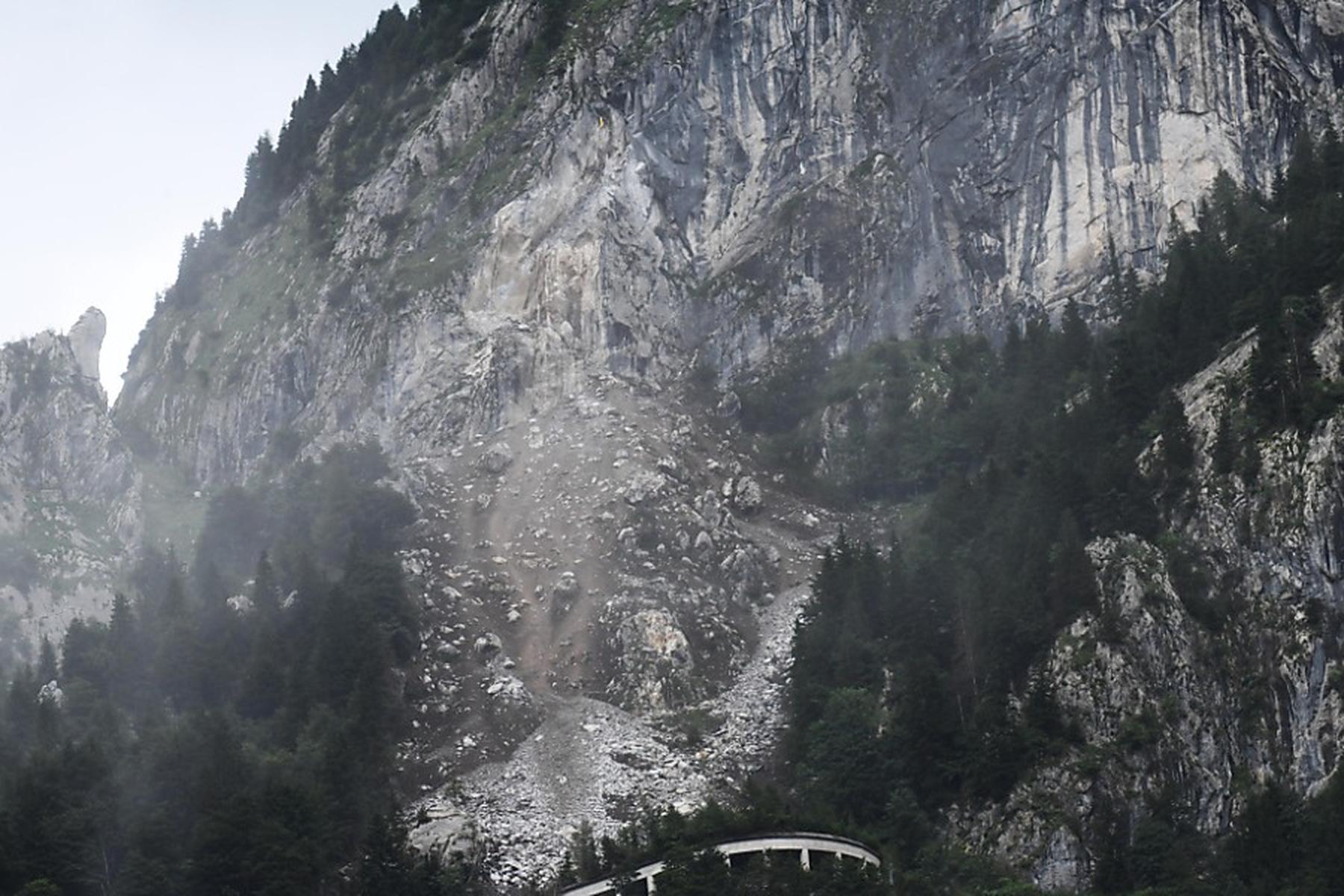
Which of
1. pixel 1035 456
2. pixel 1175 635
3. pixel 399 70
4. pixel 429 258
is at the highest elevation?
pixel 399 70

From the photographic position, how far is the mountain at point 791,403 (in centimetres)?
9094

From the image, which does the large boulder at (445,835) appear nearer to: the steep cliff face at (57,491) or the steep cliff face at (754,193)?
the steep cliff face at (754,193)

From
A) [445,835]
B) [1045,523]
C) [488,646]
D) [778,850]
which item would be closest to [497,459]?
[488,646]

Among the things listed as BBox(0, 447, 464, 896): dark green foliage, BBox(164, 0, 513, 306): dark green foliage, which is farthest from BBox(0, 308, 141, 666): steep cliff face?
BBox(164, 0, 513, 306): dark green foliage

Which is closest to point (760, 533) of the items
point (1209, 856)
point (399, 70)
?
point (1209, 856)

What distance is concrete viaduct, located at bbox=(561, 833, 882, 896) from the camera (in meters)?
83.8

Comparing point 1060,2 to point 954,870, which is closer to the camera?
point 954,870

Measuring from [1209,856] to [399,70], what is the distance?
96.6 meters

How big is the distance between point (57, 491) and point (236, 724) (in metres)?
47.1

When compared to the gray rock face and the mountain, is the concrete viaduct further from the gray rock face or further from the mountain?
the gray rock face

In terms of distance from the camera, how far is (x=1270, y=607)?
90250 mm

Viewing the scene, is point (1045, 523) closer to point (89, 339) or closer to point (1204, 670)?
point (1204, 670)

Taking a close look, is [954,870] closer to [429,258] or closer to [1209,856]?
[1209,856]

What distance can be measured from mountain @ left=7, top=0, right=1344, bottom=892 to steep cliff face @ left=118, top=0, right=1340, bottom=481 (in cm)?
26
